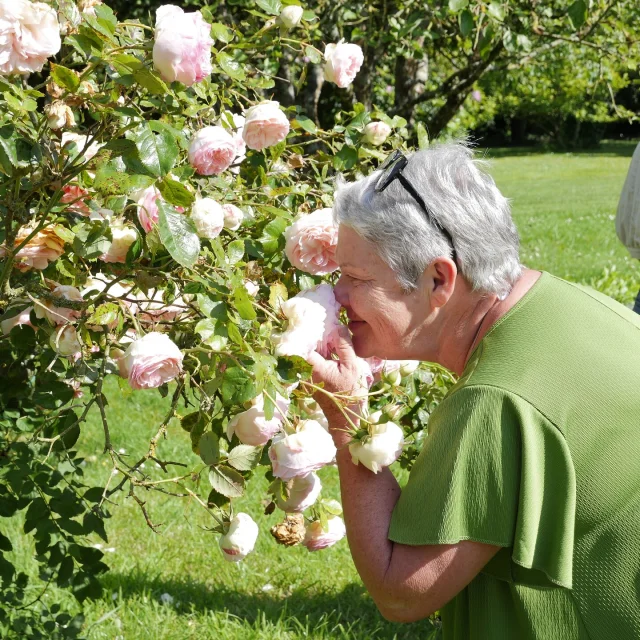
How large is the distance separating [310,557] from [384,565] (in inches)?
89.6

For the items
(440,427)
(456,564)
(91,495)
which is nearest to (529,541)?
(456,564)

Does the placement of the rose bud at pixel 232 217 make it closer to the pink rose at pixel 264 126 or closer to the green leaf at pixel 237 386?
the pink rose at pixel 264 126

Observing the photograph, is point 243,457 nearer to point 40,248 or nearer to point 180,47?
point 40,248

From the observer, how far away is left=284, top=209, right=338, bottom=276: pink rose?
1724mm

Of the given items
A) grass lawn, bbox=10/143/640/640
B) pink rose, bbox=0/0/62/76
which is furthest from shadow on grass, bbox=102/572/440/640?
pink rose, bbox=0/0/62/76

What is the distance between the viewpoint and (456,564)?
1.52 metres

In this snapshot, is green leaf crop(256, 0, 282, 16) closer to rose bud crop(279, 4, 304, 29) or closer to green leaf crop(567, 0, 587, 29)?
rose bud crop(279, 4, 304, 29)

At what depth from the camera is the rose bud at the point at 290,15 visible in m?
1.87

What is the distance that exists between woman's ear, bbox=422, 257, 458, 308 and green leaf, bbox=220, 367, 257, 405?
400mm

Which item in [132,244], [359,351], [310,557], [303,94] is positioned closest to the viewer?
[132,244]

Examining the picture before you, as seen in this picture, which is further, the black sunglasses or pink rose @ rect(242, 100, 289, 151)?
pink rose @ rect(242, 100, 289, 151)

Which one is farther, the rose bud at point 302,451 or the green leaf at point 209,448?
the green leaf at point 209,448

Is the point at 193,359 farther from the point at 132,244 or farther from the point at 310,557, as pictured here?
the point at 310,557

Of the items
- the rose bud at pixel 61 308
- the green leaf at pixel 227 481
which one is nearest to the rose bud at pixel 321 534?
the green leaf at pixel 227 481
